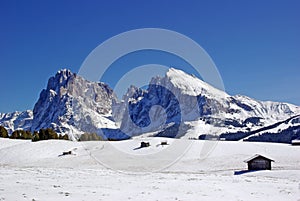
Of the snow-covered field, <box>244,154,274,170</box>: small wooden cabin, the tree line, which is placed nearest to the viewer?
the snow-covered field

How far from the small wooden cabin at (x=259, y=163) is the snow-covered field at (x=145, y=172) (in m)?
1.98

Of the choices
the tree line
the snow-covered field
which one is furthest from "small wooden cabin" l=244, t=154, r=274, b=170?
the tree line

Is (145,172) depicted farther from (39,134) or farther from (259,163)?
(39,134)

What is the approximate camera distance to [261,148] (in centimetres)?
9081

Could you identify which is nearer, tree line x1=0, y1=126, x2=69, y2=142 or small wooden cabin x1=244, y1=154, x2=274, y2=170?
small wooden cabin x1=244, y1=154, x2=274, y2=170

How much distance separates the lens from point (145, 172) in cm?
5684

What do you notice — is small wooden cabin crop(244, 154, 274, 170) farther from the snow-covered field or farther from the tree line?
the tree line

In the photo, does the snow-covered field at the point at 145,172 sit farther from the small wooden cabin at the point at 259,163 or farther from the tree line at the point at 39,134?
the tree line at the point at 39,134

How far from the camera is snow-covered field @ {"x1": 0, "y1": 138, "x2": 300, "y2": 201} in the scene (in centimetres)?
2955

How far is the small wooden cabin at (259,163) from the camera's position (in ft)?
204

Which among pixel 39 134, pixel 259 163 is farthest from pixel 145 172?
pixel 39 134

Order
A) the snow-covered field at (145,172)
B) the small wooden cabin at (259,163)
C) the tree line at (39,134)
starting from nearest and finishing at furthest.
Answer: the snow-covered field at (145,172)
the small wooden cabin at (259,163)
the tree line at (39,134)

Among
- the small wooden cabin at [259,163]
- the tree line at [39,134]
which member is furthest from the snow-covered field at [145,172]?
the tree line at [39,134]

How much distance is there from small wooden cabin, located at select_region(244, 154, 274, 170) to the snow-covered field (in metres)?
1.98
